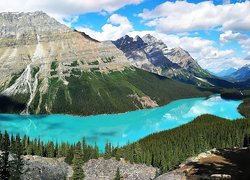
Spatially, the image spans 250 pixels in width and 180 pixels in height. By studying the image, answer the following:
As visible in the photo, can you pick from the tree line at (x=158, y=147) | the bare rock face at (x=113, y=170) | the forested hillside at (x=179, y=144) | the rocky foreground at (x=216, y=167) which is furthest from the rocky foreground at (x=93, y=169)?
the rocky foreground at (x=216, y=167)

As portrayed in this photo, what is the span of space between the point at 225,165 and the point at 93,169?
76.5 meters

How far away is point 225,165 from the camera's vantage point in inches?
2525

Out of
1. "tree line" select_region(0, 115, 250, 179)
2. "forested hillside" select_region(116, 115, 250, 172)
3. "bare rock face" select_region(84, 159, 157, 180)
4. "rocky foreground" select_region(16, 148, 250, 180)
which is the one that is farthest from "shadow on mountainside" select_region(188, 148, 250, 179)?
"forested hillside" select_region(116, 115, 250, 172)

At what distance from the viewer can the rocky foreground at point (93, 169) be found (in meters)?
109

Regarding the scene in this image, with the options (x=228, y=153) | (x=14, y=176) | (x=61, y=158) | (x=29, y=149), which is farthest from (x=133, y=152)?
(x=14, y=176)

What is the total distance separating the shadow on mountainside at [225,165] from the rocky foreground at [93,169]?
5266 centimetres

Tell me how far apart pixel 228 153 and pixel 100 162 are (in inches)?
2915

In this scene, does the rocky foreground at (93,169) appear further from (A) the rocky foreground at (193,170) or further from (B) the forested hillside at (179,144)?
(B) the forested hillside at (179,144)

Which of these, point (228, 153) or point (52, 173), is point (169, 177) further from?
point (52, 173)

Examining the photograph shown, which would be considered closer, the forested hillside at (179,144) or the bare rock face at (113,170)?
the bare rock face at (113,170)

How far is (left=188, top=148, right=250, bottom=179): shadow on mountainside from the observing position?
58.3 meters

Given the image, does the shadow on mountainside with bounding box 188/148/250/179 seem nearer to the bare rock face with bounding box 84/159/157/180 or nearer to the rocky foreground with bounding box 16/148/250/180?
the rocky foreground with bounding box 16/148/250/180

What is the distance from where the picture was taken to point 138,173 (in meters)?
132

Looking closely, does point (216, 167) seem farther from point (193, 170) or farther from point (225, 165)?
point (193, 170)
